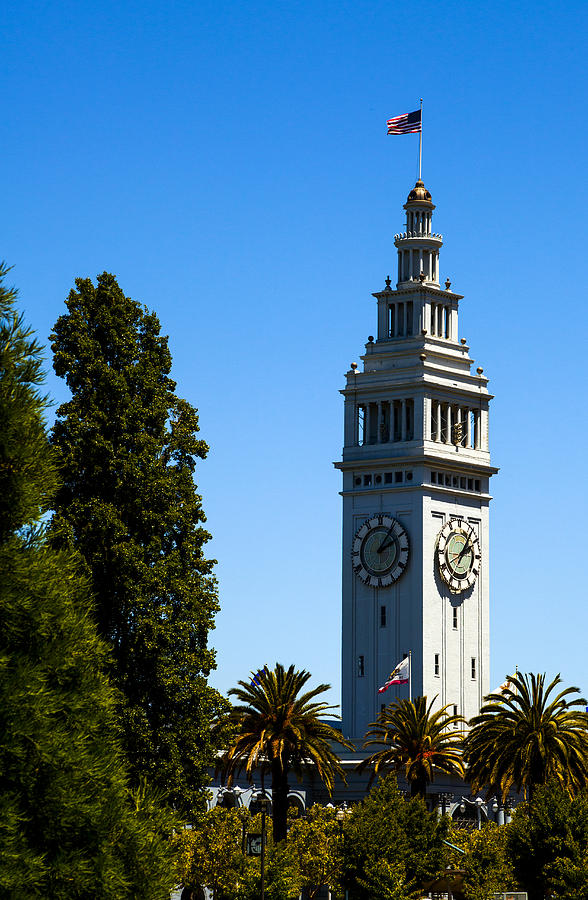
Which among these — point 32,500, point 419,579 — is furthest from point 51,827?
point 419,579

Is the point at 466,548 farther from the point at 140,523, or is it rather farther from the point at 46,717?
the point at 46,717

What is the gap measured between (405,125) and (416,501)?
30.9 m

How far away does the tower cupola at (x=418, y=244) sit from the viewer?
15262cm

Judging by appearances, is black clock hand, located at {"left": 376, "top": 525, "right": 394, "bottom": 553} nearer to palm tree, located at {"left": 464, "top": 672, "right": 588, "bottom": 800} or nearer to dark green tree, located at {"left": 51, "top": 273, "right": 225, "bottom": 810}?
palm tree, located at {"left": 464, "top": 672, "right": 588, "bottom": 800}

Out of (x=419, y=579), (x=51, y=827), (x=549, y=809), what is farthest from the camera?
(x=419, y=579)

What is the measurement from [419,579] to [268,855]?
60.1m

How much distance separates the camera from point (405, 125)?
142 meters

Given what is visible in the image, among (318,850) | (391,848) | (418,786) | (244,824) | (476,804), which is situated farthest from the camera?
(476,804)

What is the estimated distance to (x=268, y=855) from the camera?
278 feet

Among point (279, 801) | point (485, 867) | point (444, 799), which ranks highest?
point (444, 799)

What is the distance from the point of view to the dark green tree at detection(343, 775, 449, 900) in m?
86.1

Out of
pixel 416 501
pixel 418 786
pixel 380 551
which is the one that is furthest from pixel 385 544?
pixel 418 786

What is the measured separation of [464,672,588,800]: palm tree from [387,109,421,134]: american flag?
205 feet

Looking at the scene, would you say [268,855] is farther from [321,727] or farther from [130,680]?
[130,680]
